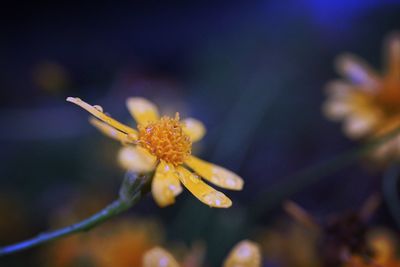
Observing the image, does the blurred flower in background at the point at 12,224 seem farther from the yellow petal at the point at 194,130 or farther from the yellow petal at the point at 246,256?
the yellow petal at the point at 246,256

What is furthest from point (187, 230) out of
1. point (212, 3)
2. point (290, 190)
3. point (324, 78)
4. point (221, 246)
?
point (212, 3)

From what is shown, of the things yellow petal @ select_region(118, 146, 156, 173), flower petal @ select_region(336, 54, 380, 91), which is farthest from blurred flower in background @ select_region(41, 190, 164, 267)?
flower petal @ select_region(336, 54, 380, 91)

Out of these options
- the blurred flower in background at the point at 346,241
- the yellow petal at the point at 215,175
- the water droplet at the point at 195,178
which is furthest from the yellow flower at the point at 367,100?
the water droplet at the point at 195,178

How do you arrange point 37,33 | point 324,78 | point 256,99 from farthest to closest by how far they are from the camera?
point 37,33 < point 324,78 < point 256,99

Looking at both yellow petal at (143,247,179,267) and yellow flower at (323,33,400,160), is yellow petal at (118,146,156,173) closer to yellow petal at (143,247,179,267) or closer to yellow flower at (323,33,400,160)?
yellow petal at (143,247,179,267)

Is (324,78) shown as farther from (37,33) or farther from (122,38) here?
(37,33)

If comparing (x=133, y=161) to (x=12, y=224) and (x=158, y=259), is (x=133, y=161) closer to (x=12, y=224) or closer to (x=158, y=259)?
(x=158, y=259)

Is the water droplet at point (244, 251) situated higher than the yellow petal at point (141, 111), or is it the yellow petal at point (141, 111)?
the yellow petal at point (141, 111)
